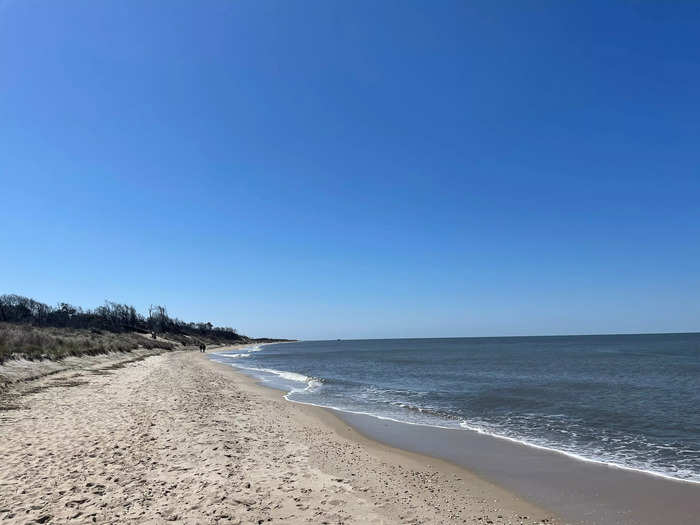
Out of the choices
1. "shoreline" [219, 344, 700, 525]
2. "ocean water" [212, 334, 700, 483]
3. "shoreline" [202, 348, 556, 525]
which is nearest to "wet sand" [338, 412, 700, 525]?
"shoreline" [219, 344, 700, 525]

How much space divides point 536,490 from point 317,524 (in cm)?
561

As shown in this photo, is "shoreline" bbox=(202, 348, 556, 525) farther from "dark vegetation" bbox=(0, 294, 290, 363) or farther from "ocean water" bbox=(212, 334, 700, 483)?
"dark vegetation" bbox=(0, 294, 290, 363)

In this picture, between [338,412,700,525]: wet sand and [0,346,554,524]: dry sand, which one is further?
[338,412,700,525]: wet sand

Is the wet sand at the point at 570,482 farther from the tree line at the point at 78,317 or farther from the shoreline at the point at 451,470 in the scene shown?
the tree line at the point at 78,317

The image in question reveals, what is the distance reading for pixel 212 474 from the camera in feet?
29.0

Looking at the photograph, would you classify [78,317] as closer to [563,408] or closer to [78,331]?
[78,331]

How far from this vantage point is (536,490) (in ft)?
30.6

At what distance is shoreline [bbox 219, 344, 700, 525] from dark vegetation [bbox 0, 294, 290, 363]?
2521 cm

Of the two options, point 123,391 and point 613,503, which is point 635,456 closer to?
point 613,503

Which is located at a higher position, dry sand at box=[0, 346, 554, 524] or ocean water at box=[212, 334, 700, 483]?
dry sand at box=[0, 346, 554, 524]

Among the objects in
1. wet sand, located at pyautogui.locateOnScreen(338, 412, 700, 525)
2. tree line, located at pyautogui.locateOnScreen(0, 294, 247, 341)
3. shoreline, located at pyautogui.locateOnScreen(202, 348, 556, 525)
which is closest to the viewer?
shoreline, located at pyautogui.locateOnScreen(202, 348, 556, 525)

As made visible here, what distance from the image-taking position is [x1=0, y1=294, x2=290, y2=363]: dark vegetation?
30.7m

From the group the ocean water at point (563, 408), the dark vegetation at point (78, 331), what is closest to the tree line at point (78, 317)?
the dark vegetation at point (78, 331)

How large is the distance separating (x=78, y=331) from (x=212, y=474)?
6045cm
